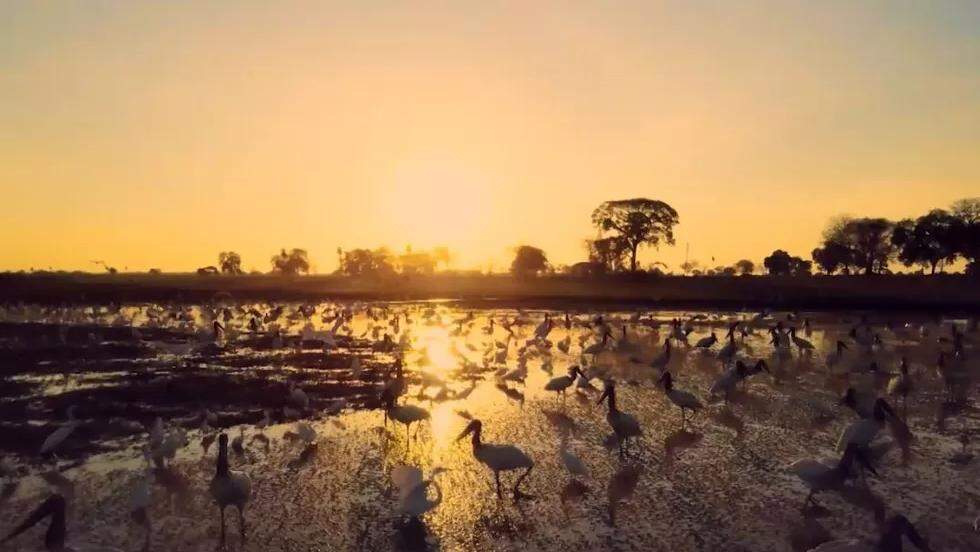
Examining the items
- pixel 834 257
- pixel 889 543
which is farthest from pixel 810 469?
pixel 834 257

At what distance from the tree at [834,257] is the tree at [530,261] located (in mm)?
40253

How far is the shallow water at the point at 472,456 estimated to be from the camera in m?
7.85

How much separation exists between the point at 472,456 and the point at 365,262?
362 feet

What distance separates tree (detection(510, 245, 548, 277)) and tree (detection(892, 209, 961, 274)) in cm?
5041

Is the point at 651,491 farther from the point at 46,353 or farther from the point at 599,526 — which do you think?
the point at 46,353

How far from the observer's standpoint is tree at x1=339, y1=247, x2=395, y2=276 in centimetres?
10934

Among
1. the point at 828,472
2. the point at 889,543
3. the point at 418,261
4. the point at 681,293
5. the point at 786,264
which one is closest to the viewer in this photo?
the point at 889,543

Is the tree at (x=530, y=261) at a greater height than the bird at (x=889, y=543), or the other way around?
the tree at (x=530, y=261)


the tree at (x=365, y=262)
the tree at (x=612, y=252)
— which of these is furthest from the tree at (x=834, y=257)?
the tree at (x=365, y=262)

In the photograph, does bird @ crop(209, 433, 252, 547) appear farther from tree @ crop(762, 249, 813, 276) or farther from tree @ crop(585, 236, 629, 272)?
tree @ crop(762, 249, 813, 276)

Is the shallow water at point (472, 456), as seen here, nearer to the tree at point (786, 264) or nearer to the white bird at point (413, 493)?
the white bird at point (413, 493)

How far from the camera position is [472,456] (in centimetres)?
1072

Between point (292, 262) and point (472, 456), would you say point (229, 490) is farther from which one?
point (292, 262)

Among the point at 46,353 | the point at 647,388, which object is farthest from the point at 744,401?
the point at 46,353
